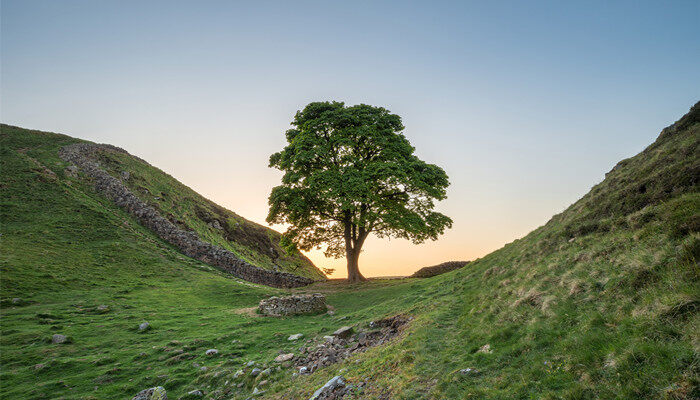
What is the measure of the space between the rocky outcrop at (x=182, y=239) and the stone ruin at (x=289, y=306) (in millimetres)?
14889

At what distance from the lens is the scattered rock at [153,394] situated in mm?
10352

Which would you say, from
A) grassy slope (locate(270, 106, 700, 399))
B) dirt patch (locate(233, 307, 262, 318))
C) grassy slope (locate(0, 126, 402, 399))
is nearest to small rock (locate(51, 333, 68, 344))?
grassy slope (locate(0, 126, 402, 399))

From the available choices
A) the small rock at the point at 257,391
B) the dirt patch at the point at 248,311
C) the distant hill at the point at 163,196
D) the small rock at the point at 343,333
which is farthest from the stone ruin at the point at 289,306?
the distant hill at the point at 163,196

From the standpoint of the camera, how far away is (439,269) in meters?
35.6

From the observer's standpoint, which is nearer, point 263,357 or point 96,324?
point 263,357

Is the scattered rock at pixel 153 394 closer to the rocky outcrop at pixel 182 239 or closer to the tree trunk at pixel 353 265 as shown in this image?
the tree trunk at pixel 353 265

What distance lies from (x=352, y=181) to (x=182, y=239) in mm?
24109

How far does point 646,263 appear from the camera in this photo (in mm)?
6871

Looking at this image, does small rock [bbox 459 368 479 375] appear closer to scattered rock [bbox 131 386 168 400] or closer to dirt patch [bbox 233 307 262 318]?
scattered rock [bbox 131 386 168 400]

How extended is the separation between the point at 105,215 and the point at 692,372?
45734mm

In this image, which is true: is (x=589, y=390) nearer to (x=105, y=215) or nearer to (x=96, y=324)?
(x=96, y=324)

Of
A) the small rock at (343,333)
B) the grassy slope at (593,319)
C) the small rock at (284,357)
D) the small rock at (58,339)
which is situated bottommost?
the small rock at (284,357)

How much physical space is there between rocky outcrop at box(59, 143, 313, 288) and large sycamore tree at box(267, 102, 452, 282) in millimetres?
5156

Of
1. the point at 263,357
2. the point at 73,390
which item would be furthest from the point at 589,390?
the point at 73,390
